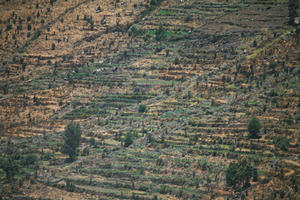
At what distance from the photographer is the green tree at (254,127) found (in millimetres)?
81250

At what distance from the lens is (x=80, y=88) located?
331ft

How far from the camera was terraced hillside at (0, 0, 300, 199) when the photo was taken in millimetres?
79312

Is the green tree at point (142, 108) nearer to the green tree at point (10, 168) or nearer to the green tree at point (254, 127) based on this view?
the green tree at point (254, 127)

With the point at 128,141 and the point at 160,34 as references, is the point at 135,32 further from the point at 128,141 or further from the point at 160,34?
the point at 128,141

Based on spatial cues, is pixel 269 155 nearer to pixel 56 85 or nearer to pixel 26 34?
pixel 56 85

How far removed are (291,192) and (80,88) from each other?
3626 cm

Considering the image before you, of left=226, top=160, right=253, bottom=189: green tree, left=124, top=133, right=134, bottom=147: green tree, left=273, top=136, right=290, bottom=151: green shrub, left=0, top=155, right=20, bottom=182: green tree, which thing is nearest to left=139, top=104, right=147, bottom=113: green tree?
left=124, top=133, right=134, bottom=147: green tree

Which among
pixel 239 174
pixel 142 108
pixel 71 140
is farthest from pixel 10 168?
pixel 239 174

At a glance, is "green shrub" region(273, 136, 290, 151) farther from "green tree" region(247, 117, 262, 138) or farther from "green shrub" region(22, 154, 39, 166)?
"green shrub" region(22, 154, 39, 166)

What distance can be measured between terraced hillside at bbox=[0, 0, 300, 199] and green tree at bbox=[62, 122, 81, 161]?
42.1 inches

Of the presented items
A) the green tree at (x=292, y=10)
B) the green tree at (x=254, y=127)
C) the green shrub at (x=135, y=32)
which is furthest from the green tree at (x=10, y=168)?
the green tree at (x=292, y=10)

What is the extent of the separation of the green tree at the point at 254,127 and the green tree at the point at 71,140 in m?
18.6

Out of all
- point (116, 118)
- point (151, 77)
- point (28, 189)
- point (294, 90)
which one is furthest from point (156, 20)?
point (28, 189)

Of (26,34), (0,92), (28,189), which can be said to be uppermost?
(26,34)
